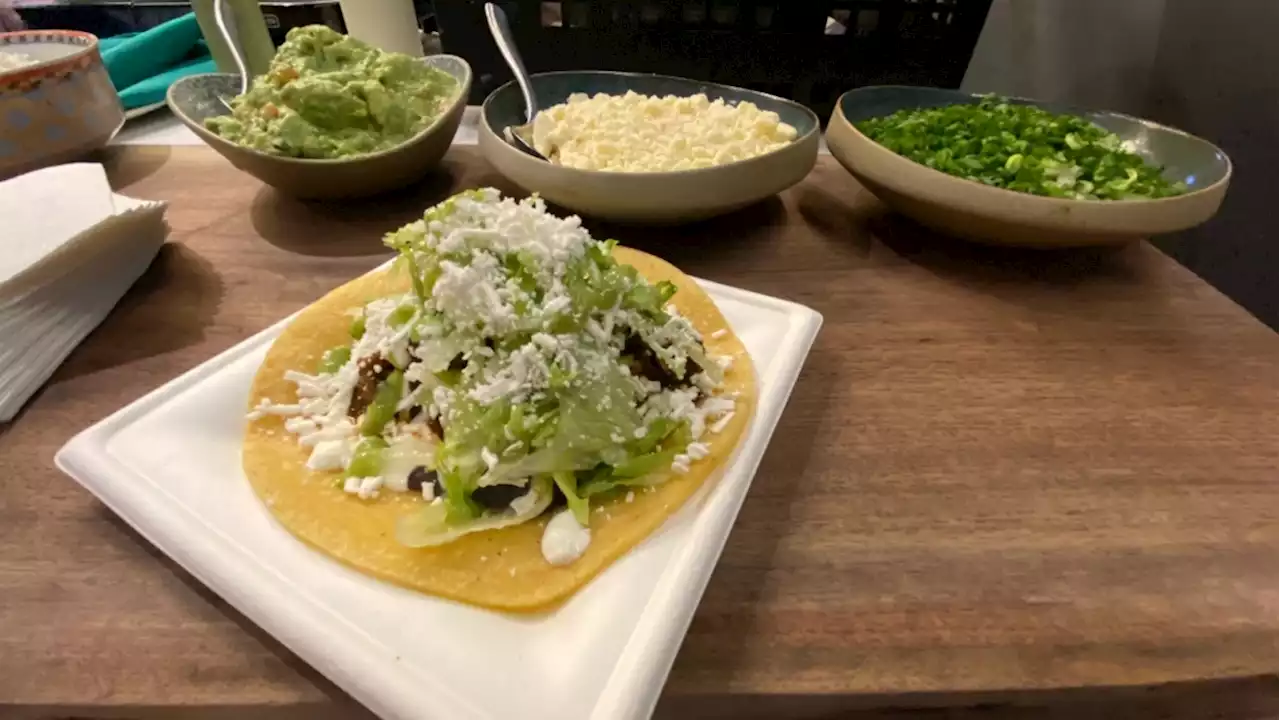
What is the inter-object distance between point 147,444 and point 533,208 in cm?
49

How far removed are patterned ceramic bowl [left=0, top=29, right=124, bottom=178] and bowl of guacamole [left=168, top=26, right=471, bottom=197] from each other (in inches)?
7.2

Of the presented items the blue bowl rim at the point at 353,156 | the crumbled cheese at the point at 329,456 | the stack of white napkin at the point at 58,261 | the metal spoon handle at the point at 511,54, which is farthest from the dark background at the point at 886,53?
the crumbled cheese at the point at 329,456

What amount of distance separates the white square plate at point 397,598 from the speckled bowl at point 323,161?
60cm

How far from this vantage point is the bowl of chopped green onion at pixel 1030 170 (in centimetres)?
125

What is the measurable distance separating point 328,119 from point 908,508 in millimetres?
1166

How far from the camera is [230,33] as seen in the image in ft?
5.56

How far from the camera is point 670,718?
0.75 meters

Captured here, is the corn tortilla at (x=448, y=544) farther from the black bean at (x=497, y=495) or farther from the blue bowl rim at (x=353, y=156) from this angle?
the blue bowl rim at (x=353, y=156)

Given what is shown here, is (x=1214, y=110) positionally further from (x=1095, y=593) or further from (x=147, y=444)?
(x=147, y=444)

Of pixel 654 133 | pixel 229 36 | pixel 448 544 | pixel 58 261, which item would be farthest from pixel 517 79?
pixel 448 544

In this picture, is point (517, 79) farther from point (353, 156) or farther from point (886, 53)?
point (886, 53)

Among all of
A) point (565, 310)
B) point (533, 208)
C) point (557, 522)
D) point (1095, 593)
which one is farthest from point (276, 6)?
point (1095, 593)

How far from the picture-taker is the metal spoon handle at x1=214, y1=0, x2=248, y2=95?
5.45 feet

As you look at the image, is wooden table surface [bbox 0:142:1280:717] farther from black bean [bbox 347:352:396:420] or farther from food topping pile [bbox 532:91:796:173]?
black bean [bbox 347:352:396:420]
